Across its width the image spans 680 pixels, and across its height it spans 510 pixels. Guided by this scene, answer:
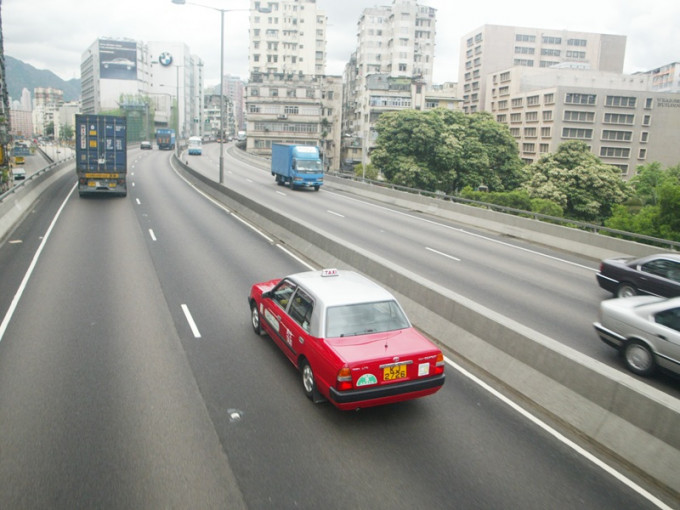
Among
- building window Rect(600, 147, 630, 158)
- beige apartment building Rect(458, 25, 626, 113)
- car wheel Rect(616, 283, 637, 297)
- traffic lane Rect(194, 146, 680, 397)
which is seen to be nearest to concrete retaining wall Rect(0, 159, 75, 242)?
traffic lane Rect(194, 146, 680, 397)

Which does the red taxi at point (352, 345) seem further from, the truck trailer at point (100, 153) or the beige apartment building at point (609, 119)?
the beige apartment building at point (609, 119)

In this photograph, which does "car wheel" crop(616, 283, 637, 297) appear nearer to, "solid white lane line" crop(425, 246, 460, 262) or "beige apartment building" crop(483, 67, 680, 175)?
"solid white lane line" crop(425, 246, 460, 262)

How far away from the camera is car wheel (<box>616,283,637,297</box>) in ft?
44.7

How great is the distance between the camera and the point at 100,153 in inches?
1151

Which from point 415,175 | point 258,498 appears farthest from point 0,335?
point 415,175

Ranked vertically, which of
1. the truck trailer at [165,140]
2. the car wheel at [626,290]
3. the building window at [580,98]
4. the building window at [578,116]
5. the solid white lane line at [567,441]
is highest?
the building window at [580,98]

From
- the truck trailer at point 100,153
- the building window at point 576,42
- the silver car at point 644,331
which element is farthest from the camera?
the building window at point 576,42

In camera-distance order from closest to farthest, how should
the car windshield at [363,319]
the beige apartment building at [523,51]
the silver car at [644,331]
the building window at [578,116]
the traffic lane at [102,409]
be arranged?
the traffic lane at [102,409], the car windshield at [363,319], the silver car at [644,331], the building window at [578,116], the beige apartment building at [523,51]

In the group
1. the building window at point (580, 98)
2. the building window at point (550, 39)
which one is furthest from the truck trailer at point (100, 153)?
the building window at point (550, 39)

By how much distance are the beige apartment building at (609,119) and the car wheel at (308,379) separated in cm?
9270

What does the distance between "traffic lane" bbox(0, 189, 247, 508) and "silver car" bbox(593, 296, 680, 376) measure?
23.8 feet

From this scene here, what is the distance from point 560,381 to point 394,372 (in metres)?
2.37

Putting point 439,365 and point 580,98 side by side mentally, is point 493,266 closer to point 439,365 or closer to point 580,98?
point 439,365

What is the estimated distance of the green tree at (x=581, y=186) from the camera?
4803cm
